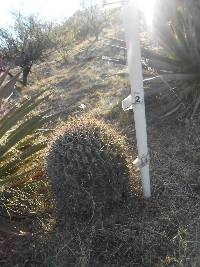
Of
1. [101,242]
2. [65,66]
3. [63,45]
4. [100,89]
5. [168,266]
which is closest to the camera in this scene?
[168,266]

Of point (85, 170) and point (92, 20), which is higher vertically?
point (92, 20)

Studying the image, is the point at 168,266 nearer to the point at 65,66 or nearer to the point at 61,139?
the point at 61,139

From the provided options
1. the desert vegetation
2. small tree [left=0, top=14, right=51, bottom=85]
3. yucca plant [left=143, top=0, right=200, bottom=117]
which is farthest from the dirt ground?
small tree [left=0, top=14, right=51, bottom=85]

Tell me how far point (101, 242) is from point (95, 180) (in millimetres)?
444

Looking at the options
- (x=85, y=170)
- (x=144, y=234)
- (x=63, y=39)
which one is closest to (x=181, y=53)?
(x=85, y=170)

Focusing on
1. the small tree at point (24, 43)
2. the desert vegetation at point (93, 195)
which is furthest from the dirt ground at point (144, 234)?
the small tree at point (24, 43)

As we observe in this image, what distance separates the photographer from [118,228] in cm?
399

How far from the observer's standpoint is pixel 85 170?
12.9 feet

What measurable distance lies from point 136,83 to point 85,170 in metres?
0.74

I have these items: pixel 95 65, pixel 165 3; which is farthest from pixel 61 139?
pixel 95 65

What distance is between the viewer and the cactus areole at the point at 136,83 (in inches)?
154

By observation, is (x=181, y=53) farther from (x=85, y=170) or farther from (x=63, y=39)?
(x=63, y=39)

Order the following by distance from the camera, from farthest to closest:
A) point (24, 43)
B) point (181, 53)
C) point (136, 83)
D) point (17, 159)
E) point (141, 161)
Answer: point (24, 43)
point (181, 53)
point (17, 159)
point (141, 161)
point (136, 83)

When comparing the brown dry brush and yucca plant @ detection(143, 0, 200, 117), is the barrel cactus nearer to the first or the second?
the brown dry brush
